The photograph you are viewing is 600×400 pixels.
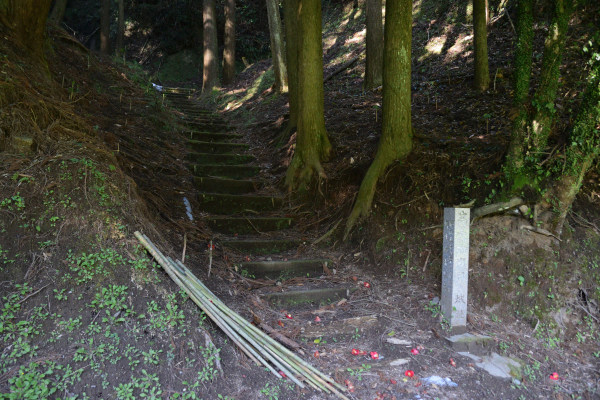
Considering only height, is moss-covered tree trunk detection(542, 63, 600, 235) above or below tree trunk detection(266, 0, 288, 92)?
below

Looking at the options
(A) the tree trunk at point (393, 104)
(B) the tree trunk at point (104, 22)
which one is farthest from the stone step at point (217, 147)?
(B) the tree trunk at point (104, 22)

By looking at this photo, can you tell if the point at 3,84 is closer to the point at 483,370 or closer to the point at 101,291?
the point at 101,291

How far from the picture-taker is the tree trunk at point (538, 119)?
4.58m

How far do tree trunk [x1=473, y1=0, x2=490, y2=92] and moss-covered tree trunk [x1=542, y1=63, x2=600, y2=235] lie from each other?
285 centimetres

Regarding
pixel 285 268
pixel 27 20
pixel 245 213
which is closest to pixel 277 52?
pixel 245 213

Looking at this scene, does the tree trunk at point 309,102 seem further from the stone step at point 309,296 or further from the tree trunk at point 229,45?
the tree trunk at point 229,45

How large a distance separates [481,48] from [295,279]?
512cm

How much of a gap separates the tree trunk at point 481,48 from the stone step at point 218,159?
427 centimetres

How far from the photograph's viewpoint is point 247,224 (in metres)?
6.00

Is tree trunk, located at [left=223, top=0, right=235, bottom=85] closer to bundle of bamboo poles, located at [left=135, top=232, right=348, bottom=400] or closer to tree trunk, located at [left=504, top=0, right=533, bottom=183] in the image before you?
tree trunk, located at [left=504, top=0, right=533, bottom=183]

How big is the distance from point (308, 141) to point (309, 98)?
0.69 metres

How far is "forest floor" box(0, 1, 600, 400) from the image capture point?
3043 mm

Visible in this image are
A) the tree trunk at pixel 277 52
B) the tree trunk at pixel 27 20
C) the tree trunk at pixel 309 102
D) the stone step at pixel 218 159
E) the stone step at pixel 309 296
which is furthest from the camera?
the tree trunk at pixel 277 52

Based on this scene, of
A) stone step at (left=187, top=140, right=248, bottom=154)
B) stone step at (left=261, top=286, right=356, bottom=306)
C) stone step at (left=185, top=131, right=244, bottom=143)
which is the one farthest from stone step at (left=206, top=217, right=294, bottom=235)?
stone step at (left=185, top=131, right=244, bottom=143)
